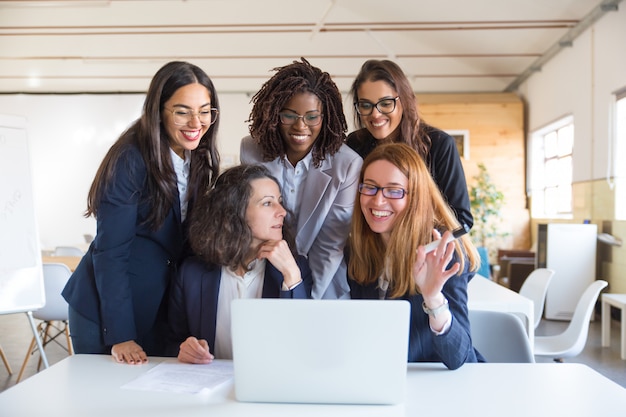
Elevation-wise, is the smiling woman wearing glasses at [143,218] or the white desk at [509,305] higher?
the smiling woman wearing glasses at [143,218]

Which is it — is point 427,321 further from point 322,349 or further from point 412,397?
point 322,349

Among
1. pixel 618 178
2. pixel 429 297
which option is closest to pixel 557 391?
pixel 429 297

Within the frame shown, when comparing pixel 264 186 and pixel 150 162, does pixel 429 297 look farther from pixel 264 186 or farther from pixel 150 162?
pixel 150 162

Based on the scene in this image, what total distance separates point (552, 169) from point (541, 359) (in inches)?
198

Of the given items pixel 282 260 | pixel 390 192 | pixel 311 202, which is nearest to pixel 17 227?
pixel 311 202

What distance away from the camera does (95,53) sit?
10.0 metres

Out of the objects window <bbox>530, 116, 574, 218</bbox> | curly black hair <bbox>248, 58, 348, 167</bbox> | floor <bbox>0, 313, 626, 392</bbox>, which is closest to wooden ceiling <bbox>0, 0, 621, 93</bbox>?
window <bbox>530, 116, 574, 218</bbox>

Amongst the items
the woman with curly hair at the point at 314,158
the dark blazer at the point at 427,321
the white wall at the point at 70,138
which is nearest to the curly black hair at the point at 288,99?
the woman with curly hair at the point at 314,158

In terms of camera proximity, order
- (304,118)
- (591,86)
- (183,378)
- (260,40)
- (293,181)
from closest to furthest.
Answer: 1. (183,378)
2. (304,118)
3. (293,181)
4. (591,86)
5. (260,40)

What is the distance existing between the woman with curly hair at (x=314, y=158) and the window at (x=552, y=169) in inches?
261

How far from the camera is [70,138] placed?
11273 mm

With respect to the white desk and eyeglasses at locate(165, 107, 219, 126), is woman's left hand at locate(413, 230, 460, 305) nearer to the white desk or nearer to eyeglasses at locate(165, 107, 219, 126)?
eyeglasses at locate(165, 107, 219, 126)

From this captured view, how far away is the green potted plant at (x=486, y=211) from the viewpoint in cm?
953

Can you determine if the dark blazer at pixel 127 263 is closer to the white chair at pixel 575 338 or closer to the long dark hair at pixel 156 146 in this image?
the long dark hair at pixel 156 146
